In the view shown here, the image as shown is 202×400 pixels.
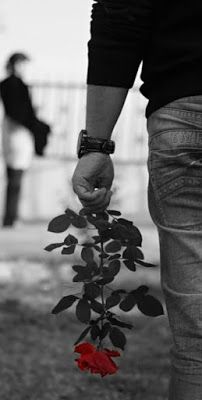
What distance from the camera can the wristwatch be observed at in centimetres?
226

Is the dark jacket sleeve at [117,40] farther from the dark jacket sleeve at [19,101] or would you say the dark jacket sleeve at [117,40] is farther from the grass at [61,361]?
the dark jacket sleeve at [19,101]

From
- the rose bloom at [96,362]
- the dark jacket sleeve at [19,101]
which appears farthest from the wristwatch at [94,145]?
the dark jacket sleeve at [19,101]

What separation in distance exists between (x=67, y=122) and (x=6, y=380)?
7176 millimetres

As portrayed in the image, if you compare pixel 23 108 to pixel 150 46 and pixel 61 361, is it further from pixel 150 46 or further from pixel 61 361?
pixel 150 46

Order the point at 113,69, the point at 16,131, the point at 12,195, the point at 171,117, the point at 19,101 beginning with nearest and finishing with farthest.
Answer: the point at 171,117 < the point at 113,69 < the point at 19,101 < the point at 16,131 < the point at 12,195

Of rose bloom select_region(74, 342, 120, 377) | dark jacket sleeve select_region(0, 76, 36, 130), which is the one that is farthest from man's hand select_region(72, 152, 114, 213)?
dark jacket sleeve select_region(0, 76, 36, 130)

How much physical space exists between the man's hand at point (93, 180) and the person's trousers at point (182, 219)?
0.52 feet

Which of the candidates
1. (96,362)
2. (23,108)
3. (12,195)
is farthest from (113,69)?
(12,195)

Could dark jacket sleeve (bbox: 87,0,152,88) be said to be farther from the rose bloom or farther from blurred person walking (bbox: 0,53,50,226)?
blurred person walking (bbox: 0,53,50,226)

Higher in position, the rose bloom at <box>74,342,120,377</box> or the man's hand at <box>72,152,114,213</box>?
the man's hand at <box>72,152,114,213</box>

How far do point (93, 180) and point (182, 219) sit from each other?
10.1 inches

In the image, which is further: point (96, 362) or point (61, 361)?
point (61, 361)

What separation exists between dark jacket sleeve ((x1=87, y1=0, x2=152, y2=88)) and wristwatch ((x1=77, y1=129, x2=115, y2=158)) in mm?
129

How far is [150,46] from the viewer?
2.17 m
